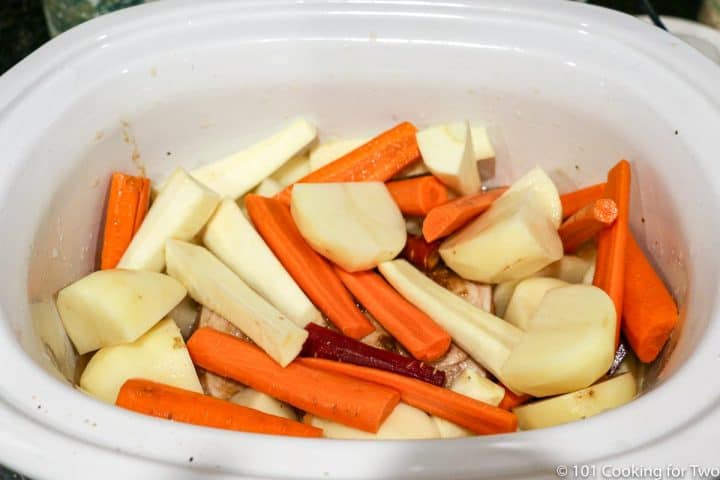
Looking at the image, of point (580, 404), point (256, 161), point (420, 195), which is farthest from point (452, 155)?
point (580, 404)

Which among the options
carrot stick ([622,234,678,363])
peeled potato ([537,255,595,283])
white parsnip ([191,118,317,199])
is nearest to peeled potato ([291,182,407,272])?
white parsnip ([191,118,317,199])

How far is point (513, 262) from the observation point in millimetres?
1097

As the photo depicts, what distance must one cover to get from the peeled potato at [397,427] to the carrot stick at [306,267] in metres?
0.16

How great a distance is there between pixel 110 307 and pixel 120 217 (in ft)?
0.72

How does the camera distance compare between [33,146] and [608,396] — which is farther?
[33,146]

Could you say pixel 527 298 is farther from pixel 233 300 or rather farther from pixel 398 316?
pixel 233 300

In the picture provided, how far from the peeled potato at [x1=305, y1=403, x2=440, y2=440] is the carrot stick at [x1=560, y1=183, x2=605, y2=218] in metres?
0.44

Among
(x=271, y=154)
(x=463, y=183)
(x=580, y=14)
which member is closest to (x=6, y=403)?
(x=271, y=154)

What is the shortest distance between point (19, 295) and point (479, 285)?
642 millimetres

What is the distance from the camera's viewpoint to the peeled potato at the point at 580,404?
941 millimetres

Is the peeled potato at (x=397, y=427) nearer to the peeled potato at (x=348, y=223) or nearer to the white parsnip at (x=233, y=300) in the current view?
the white parsnip at (x=233, y=300)

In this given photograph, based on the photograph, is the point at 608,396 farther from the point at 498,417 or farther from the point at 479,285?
the point at 479,285

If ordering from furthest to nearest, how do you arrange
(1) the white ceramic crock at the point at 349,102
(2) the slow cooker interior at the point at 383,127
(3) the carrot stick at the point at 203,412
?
(2) the slow cooker interior at the point at 383,127 → (1) the white ceramic crock at the point at 349,102 → (3) the carrot stick at the point at 203,412

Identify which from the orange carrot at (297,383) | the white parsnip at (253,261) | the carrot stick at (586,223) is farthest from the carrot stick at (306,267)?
the carrot stick at (586,223)
